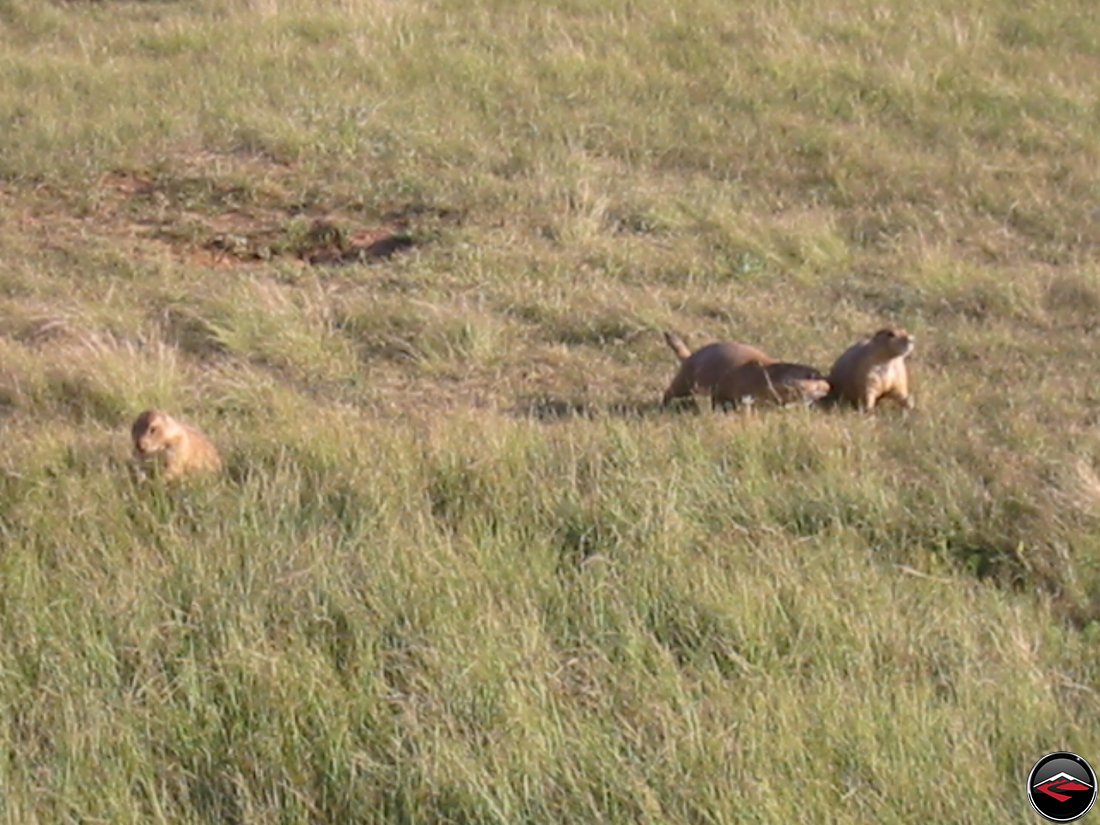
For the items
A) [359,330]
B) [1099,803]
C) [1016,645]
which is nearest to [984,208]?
[359,330]

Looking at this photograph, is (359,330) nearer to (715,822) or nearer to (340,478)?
(340,478)

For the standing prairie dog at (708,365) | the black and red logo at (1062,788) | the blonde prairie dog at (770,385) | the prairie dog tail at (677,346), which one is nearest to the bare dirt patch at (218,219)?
the prairie dog tail at (677,346)

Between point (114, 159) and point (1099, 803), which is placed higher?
point (1099, 803)

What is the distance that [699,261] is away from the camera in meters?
8.16

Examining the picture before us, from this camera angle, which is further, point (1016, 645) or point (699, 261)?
point (699, 261)

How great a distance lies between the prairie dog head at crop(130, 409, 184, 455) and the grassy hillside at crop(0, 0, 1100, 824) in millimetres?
127

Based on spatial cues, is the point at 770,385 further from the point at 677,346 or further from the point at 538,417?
the point at 538,417

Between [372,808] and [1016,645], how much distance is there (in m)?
1.60

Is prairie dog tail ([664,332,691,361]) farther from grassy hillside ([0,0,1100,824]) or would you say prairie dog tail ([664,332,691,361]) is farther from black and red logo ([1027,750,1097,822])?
black and red logo ([1027,750,1097,822])

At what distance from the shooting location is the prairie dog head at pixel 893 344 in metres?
5.93

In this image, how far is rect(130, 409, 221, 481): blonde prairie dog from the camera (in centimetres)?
505

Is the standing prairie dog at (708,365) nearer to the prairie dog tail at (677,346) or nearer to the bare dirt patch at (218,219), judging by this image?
the prairie dog tail at (677,346)

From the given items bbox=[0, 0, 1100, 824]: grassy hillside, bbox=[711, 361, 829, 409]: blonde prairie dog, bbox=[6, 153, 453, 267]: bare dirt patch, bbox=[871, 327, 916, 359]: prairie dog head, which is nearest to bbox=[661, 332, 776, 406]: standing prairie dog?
bbox=[711, 361, 829, 409]: blonde prairie dog

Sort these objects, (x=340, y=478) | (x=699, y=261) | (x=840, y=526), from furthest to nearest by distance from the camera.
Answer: (x=699, y=261), (x=340, y=478), (x=840, y=526)
